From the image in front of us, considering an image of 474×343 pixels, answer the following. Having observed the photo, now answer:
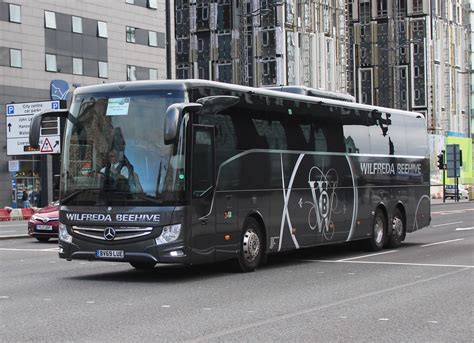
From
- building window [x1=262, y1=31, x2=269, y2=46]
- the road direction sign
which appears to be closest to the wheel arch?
the road direction sign

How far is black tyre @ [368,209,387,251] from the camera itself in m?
20.0

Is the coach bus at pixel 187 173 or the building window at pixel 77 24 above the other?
the building window at pixel 77 24

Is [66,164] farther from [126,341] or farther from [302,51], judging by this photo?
[302,51]

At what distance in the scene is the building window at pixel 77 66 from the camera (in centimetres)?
5819

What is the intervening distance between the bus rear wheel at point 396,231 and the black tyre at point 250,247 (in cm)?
612

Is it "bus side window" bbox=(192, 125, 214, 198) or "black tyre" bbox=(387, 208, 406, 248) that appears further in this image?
"black tyre" bbox=(387, 208, 406, 248)

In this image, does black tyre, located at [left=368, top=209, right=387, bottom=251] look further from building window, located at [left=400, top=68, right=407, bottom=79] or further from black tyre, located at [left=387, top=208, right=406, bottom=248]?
building window, located at [left=400, top=68, right=407, bottom=79]

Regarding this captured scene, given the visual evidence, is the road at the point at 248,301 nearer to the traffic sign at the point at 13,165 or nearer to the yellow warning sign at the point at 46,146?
the yellow warning sign at the point at 46,146

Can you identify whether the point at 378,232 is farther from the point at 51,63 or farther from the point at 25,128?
the point at 51,63

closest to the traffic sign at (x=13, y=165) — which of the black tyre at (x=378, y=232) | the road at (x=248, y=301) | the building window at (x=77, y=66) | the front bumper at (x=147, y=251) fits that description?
the building window at (x=77, y=66)

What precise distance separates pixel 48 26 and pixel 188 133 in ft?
148

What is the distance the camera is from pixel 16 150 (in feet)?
167

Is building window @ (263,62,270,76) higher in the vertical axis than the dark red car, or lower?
higher

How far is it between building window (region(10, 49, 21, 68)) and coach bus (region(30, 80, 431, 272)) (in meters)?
39.4
